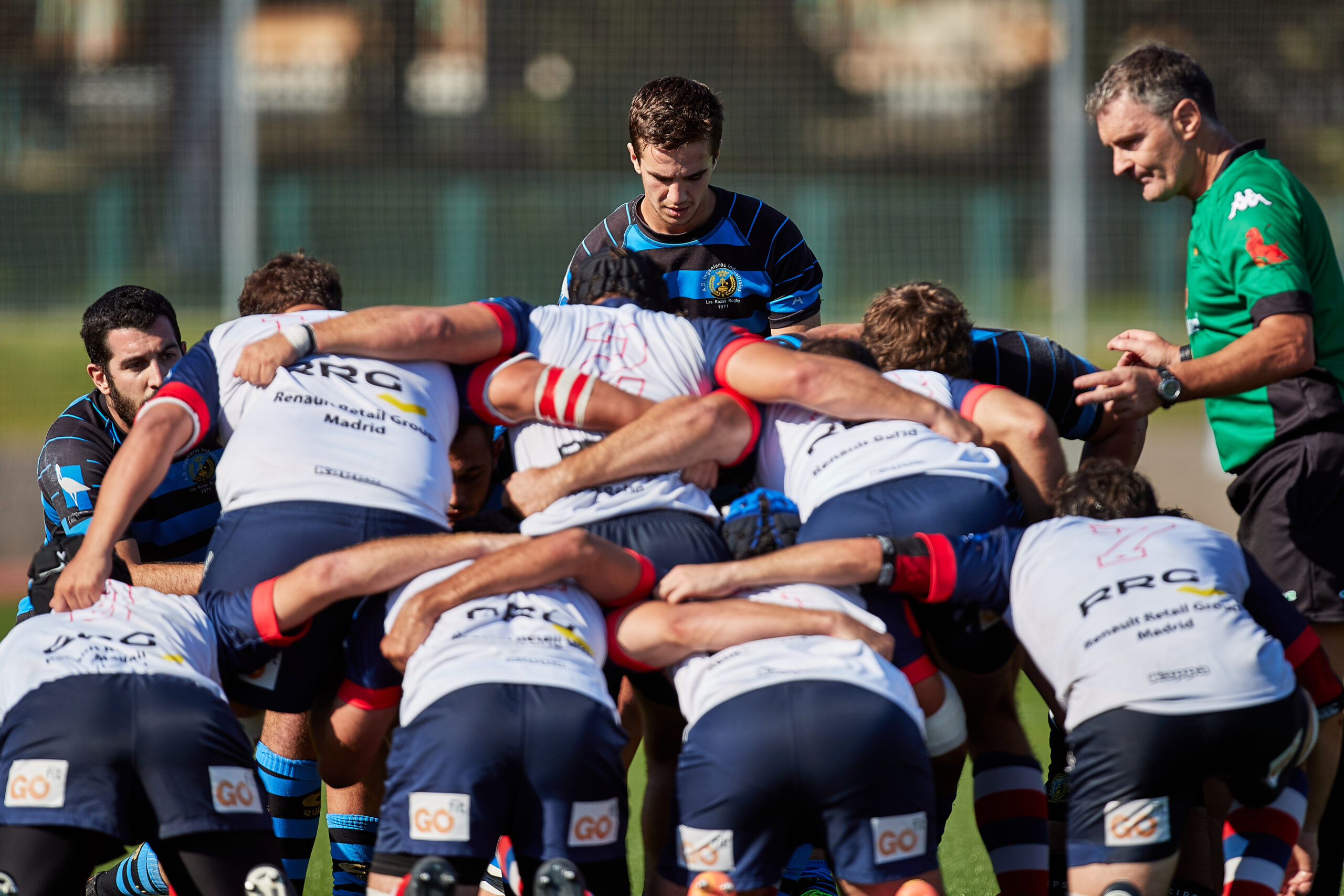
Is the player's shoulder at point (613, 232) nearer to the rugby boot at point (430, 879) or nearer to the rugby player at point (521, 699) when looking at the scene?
the rugby player at point (521, 699)

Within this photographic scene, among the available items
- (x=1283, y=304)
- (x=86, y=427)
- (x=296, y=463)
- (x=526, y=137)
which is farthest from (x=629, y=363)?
(x=526, y=137)

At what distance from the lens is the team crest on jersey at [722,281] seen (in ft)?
17.3

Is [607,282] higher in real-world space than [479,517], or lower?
higher

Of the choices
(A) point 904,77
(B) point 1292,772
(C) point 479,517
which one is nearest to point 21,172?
(A) point 904,77

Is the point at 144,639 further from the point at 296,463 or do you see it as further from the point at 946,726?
the point at 946,726

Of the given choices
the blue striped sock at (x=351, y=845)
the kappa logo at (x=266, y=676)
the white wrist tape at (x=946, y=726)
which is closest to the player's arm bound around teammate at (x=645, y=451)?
the kappa logo at (x=266, y=676)

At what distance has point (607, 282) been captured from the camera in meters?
4.41

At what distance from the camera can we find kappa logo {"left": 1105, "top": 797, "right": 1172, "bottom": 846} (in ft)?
10.7

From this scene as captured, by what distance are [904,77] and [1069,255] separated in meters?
13.2

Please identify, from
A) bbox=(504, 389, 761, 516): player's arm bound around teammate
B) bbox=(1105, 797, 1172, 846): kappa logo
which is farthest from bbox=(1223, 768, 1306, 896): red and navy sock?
bbox=(504, 389, 761, 516): player's arm bound around teammate

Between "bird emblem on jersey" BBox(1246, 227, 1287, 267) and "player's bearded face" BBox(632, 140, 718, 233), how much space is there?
189 centimetres

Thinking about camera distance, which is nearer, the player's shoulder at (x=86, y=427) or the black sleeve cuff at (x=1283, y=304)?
the black sleeve cuff at (x=1283, y=304)

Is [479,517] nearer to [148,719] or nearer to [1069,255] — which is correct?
[148,719]

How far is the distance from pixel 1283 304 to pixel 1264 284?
9cm
